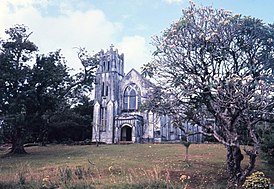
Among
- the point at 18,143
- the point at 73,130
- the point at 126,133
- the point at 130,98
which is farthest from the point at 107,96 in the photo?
the point at 18,143

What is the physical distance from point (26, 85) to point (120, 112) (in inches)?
772

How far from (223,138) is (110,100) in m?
33.2

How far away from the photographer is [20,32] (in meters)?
30.7

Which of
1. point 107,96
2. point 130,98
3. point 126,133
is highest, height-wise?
point 107,96

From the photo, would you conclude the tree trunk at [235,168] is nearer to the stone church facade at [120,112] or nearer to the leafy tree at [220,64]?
the leafy tree at [220,64]

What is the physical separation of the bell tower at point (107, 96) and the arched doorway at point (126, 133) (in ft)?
4.96

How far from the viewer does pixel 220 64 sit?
1388 centimetres

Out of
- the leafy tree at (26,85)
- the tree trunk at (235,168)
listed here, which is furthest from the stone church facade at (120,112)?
the tree trunk at (235,168)

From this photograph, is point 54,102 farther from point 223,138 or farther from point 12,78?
point 223,138

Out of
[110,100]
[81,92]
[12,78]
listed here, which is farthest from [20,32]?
[110,100]

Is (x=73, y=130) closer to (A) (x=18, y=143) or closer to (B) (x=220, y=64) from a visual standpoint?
(A) (x=18, y=143)

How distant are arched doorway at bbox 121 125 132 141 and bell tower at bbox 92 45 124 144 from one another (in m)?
1.51

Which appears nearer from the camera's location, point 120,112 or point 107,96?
point 107,96

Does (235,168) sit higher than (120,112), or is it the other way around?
(120,112)
